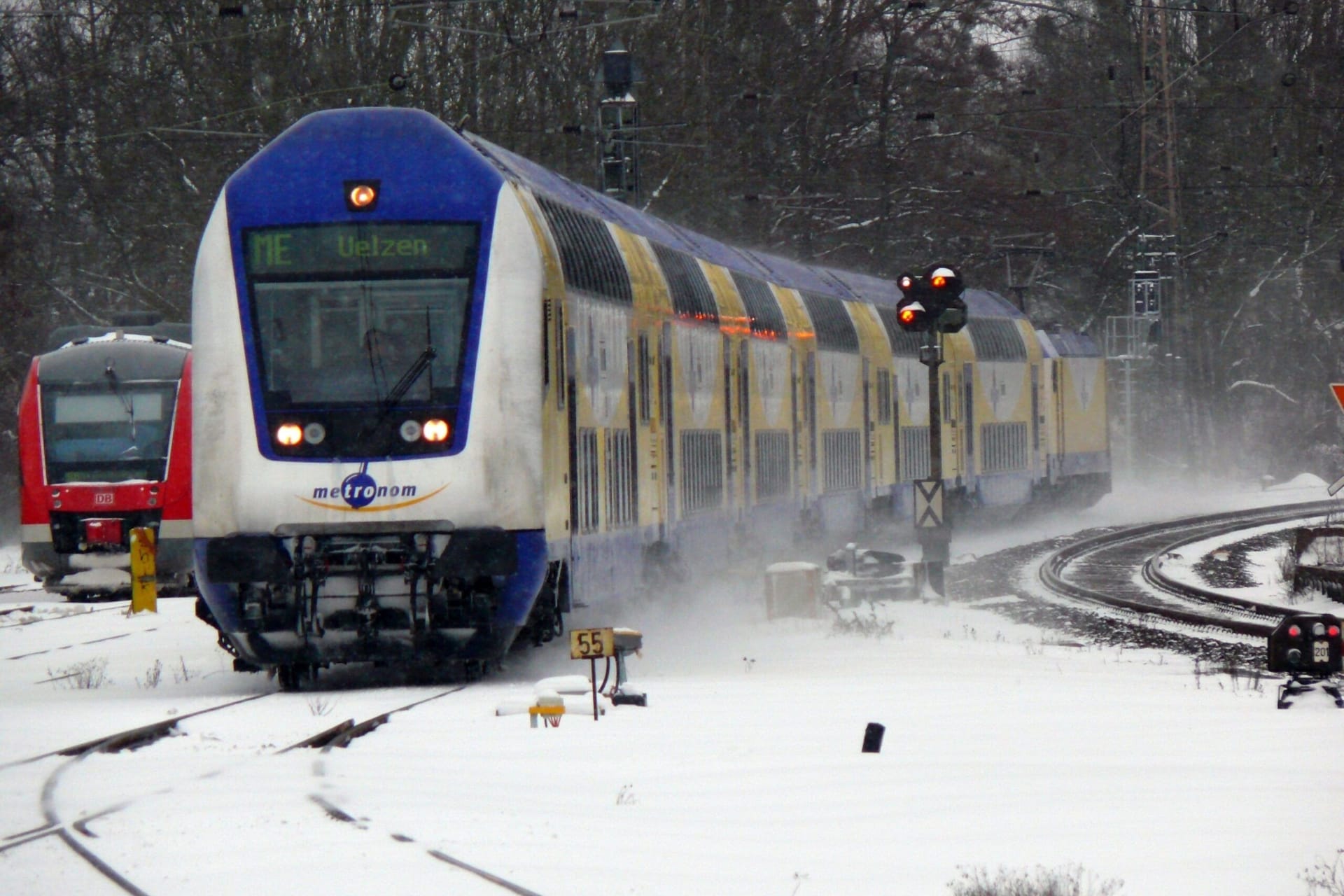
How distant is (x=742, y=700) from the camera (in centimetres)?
1160

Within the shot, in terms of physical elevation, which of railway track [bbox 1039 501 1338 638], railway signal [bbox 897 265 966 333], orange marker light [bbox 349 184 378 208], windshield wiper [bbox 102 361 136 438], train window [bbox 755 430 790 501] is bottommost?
railway track [bbox 1039 501 1338 638]

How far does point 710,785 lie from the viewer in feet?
28.2

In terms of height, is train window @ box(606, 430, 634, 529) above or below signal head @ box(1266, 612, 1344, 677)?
above

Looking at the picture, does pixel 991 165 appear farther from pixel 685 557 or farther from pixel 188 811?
pixel 188 811

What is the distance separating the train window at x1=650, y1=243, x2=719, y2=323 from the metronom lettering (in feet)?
17.6

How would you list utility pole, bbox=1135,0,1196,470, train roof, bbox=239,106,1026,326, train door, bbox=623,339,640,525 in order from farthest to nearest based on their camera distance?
utility pole, bbox=1135,0,1196,470
train door, bbox=623,339,640,525
train roof, bbox=239,106,1026,326

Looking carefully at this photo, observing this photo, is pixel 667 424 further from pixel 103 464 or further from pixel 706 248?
pixel 103 464

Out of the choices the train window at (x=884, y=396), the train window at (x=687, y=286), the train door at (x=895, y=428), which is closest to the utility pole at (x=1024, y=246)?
the train door at (x=895, y=428)

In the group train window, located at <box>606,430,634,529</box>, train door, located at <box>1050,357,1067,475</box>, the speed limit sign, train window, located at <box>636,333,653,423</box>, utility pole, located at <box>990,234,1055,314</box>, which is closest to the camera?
the speed limit sign

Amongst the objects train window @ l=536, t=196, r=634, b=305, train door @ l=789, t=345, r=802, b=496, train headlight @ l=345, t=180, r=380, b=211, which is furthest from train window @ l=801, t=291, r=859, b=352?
train headlight @ l=345, t=180, r=380, b=211

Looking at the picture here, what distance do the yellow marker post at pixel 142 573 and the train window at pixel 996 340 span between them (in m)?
14.4

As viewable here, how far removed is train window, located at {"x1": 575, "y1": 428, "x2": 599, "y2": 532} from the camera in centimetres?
1365

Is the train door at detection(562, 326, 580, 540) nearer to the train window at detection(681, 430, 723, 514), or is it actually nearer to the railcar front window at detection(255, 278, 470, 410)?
the railcar front window at detection(255, 278, 470, 410)

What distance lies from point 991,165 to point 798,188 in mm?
5770
